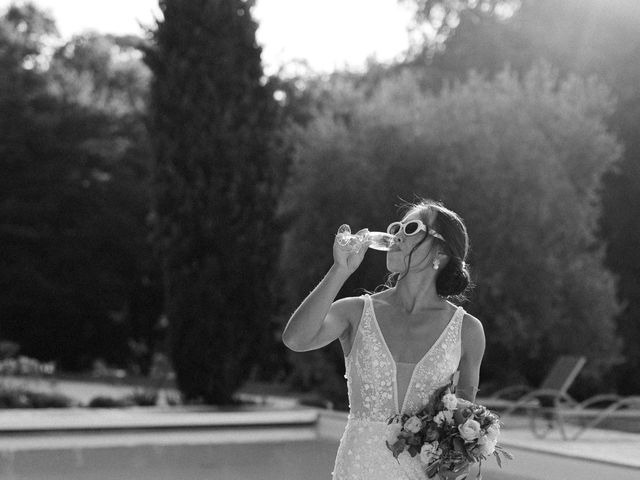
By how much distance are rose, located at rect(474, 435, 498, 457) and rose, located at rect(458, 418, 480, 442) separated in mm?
25

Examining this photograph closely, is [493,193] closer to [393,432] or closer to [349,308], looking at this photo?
[349,308]

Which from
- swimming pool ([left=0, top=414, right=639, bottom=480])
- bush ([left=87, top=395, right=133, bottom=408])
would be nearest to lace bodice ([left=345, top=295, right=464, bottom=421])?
swimming pool ([left=0, top=414, right=639, bottom=480])

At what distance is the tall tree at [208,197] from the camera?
13.8 meters

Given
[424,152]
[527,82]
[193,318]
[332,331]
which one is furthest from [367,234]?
[527,82]

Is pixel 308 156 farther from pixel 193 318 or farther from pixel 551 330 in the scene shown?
pixel 551 330

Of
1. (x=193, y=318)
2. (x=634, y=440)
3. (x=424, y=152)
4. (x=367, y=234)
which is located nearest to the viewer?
(x=367, y=234)

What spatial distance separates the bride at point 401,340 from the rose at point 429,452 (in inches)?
1.7

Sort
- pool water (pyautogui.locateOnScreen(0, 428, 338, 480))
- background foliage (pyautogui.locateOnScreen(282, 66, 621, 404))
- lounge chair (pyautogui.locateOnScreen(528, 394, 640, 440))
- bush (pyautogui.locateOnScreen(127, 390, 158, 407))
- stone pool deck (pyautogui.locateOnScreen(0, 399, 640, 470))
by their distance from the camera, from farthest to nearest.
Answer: background foliage (pyautogui.locateOnScreen(282, 66, 621, 404)), bush (pyautogui.locateOnScreen(127, 390, 158, 407)), stone pool deck (pyautogui.locateOnScreen(0, 399, 640, 470)), lounge chair (pyautogui.locateOnScreen(528, 394, 640, 440)), pool water (pyautogui.locateOnScreen(0, 428, 338, 480))

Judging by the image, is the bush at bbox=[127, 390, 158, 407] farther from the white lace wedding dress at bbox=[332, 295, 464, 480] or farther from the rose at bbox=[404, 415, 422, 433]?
the rose at bbox=[404, 415, 422, 433]

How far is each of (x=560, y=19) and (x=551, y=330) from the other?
32.3 ft

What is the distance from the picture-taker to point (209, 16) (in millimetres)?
13906

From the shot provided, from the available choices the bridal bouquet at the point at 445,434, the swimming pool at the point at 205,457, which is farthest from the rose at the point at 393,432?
the swimming pool at the point at 205,457

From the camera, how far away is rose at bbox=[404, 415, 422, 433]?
9.57 ft

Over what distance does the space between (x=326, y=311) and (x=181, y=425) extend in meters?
10.1
